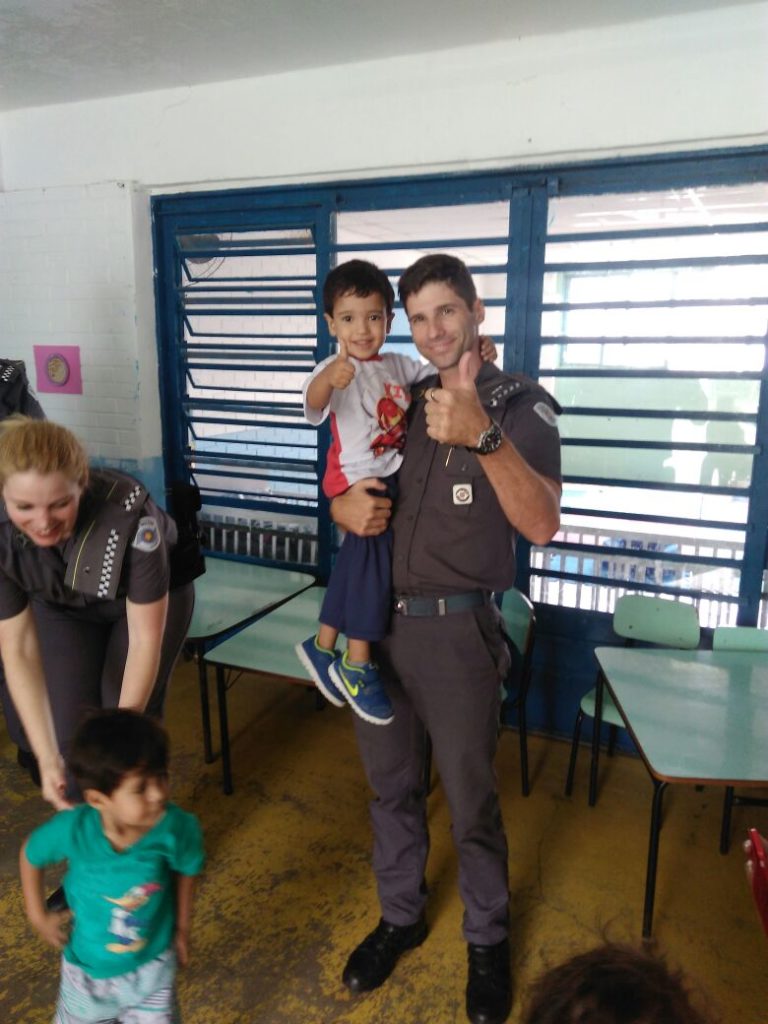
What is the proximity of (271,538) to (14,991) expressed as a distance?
7.45 feet

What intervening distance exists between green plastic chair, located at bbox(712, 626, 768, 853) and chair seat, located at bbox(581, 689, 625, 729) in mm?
431

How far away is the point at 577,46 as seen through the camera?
8.95 feet

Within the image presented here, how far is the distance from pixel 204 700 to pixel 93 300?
230cm

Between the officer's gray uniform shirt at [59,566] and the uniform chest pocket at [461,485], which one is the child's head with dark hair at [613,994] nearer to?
the uniform chest pocket at [461,485]

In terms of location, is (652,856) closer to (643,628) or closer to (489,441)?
(643,628)

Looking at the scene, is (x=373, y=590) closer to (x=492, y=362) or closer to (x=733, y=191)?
(x=492, y=362)

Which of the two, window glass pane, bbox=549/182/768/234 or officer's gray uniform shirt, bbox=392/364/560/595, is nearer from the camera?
officer's gray uniform shirt, bbox=392/364/560/595

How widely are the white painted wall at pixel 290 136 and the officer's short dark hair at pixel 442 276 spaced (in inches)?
59.5

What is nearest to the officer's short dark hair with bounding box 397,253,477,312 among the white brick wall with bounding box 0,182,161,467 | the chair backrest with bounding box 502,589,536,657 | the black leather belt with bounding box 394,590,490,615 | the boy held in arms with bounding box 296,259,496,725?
the boy held in arms with bounding box 296,259,496,725

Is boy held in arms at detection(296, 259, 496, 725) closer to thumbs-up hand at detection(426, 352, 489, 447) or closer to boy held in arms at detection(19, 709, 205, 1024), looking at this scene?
thumbs-up hand at detection(426, 352, 489, 447)

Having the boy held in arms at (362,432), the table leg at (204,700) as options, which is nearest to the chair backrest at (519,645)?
the boy held in arms at (362,432)

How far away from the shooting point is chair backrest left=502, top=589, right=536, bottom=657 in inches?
105

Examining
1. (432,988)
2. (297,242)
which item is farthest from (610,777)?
(297,242)

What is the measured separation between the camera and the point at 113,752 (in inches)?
50.9
